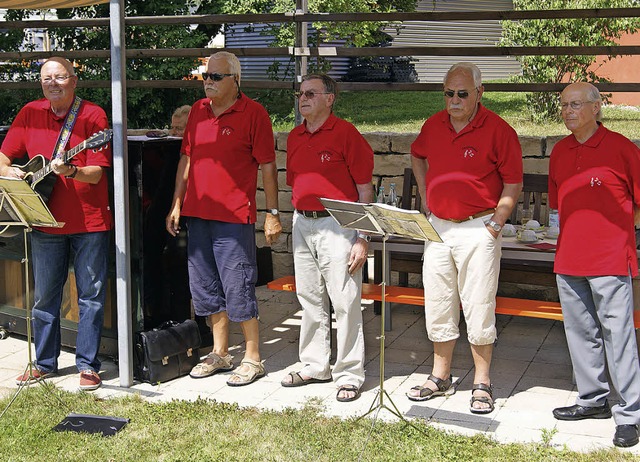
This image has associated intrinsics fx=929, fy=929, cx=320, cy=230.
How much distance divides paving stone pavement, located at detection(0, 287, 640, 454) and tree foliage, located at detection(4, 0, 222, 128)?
7346 millimetres

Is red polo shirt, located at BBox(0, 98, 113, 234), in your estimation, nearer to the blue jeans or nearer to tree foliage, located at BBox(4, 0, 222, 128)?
the blue jeans

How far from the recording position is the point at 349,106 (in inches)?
642

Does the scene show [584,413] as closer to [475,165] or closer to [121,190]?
[475,165]

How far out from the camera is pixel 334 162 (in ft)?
18.0

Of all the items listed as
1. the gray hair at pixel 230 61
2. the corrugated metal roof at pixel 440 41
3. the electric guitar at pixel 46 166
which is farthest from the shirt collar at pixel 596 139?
the corrugated metal roof at pixel 440 41

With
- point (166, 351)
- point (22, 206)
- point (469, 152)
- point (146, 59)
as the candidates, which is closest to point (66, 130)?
point (22, 206)

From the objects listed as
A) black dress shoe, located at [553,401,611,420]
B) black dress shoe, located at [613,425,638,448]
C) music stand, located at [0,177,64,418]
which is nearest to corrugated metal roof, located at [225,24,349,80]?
music stand, located at [0,177,64,418]

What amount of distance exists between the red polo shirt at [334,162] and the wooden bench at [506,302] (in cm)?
116

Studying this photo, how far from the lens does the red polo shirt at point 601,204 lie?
4867 millimetres

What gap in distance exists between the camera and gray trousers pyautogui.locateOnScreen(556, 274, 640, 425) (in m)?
4.91

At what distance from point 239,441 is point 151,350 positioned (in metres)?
1.23

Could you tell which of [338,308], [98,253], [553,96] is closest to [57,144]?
[98,253]

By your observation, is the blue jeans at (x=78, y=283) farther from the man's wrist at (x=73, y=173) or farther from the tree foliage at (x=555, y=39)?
the tree foliage at (x=555, y=39)

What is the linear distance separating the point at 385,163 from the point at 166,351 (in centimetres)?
293
